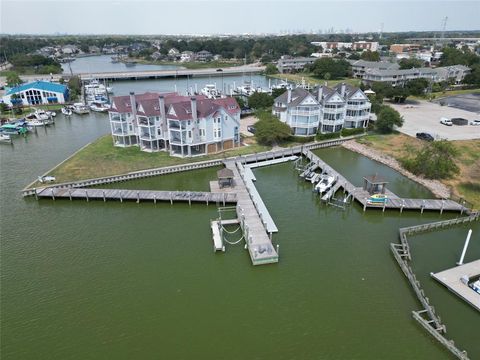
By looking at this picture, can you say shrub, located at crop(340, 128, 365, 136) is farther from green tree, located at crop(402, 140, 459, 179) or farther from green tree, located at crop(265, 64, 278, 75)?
green tree, located at crop(265, 64, 278, 75)

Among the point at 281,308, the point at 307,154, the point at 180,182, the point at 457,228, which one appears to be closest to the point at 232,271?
the point at 281,308

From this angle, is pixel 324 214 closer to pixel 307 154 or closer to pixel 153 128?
pixel 307 154

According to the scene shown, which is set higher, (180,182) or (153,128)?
(153,128)

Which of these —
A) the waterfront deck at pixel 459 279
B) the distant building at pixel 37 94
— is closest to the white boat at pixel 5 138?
the distant building at pixel 37 94

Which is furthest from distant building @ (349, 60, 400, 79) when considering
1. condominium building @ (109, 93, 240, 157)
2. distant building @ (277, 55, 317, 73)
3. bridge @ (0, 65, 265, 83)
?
condominium building @ (109, 93, 240, 157)

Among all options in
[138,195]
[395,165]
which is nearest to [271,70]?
[395,165]

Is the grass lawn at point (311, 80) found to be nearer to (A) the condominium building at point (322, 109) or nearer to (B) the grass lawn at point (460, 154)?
(A) the condominium building at point (322, 109)

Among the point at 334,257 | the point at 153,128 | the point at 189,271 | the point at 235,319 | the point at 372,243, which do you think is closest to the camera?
the point at 235,319

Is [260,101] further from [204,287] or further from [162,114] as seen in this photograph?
[204,287]
